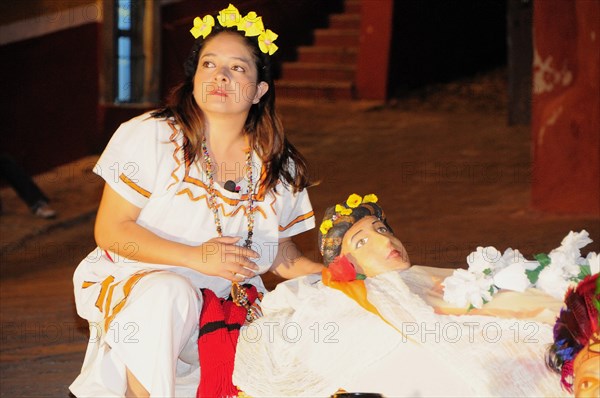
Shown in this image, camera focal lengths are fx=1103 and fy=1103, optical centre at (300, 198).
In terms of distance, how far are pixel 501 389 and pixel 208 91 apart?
1.41 metres

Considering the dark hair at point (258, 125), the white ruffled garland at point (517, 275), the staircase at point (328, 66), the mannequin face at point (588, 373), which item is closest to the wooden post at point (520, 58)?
the staircase at point (328, 66)

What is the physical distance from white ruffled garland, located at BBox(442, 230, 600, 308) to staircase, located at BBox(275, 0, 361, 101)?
981cm

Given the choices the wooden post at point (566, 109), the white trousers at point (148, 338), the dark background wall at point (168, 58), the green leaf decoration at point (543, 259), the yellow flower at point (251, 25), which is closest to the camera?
the green leaf decoration at point (543, 259)

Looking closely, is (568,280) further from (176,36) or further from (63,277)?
(176,36)

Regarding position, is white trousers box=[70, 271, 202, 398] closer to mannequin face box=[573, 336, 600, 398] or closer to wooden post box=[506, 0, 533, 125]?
mannequin face box=[573, 336, 600, 398]

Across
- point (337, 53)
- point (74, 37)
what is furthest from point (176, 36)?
point (337, 53)

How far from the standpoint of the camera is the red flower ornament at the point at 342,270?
3.30 meters

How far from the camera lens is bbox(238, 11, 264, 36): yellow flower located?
12.2 feet

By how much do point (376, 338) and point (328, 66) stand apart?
10.3 meters

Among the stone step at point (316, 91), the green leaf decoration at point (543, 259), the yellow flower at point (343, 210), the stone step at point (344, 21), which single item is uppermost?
the green leaf decoration at point (543, 259)

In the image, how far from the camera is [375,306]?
3.15 m

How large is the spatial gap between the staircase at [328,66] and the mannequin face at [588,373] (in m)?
10.3

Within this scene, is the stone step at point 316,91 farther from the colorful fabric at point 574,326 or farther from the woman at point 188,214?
the colorful fabric at point 574,326

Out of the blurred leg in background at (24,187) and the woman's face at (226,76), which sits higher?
the woman's face at (226,76)
